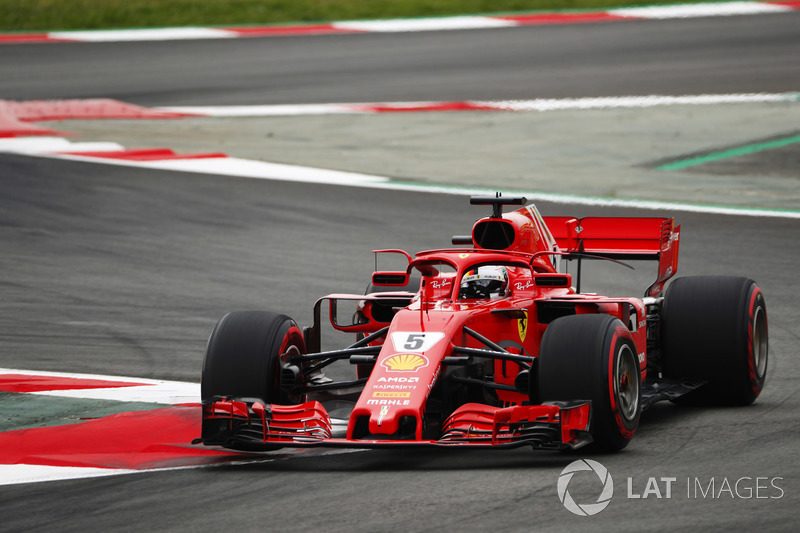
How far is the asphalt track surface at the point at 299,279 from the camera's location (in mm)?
6738

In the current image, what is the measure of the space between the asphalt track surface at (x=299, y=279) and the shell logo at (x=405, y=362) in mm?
A: 557

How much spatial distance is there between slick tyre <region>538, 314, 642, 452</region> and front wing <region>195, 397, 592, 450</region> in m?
0.10

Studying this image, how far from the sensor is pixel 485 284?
8977 mm

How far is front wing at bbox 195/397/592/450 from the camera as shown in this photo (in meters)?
7.48

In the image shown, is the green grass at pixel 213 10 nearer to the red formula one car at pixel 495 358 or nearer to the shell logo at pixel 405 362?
the red formula one car at pixel 495 358

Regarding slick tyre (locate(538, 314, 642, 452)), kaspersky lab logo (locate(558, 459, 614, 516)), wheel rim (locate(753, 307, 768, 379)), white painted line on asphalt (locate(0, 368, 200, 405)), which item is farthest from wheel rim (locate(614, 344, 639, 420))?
white painted line on asphalt (locate(0, 368, 200, 405))

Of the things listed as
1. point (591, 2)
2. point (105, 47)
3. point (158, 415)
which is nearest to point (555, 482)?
point (158, 415)

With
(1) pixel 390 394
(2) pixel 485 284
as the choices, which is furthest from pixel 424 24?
(1) pixel 390 394

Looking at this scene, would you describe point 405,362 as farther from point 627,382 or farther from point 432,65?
point 432,65

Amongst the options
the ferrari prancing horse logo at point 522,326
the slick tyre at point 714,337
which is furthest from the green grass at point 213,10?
the ferrari prancing horse logo at point 522,326

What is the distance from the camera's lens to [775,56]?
26.3m

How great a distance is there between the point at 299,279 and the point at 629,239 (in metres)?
4.20

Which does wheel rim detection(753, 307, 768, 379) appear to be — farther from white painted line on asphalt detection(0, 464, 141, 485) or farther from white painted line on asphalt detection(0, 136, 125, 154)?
white painted line on asphalt detection(0, 136, 125, 154)

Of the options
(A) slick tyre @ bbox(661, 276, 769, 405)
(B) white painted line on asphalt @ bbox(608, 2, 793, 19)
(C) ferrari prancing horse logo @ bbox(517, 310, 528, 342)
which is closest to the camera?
(C) ferrari prancing horse logo @ bbox(517, 310, 528, 342)
